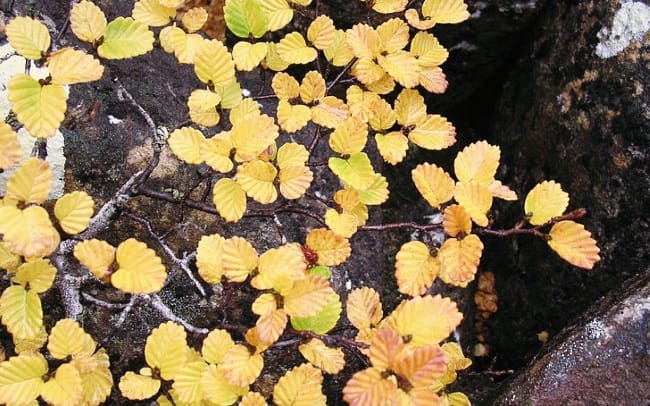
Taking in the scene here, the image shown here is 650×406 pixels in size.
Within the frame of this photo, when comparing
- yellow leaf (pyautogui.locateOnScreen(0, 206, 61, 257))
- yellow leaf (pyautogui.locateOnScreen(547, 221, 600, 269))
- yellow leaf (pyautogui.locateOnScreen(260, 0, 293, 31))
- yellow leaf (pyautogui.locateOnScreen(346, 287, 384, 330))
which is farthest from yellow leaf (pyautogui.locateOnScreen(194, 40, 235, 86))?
yellow leaf (pyautogui.locateOnScreen(547, 221, 600, 269))

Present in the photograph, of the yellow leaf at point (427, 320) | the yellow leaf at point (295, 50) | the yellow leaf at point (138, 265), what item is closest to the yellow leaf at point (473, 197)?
the yellow leaf at point (427, 320)

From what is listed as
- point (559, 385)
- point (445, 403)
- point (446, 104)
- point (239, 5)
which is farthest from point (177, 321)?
point (446, 104)

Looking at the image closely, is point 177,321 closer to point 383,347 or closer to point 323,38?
point 383,347

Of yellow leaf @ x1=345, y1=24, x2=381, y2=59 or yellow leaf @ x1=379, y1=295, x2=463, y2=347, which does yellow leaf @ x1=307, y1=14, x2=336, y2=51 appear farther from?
yellow leaf @ x1=379, y1=295, x2=463, y2=347

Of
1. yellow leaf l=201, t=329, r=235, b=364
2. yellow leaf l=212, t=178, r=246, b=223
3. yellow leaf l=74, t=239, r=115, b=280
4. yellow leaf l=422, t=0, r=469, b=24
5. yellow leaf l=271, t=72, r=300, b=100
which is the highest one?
yellow leaf l=422, t=0, r=469, b=24

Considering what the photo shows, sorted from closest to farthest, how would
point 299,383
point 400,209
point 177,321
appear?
point 299,383 < point 177,321 < point 400,209

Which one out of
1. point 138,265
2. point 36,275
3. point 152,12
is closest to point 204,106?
point 152,12
